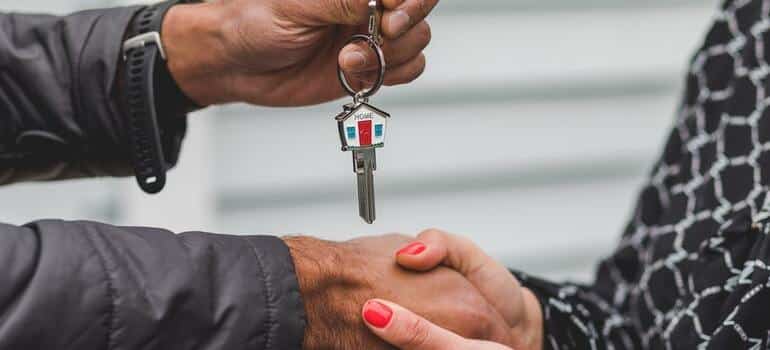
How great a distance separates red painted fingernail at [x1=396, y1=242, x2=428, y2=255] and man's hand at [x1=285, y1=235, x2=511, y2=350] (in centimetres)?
2

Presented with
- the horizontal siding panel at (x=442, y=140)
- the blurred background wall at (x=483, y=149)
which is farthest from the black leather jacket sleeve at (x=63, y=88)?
the horizontal siding panel at (x=442, y=140)

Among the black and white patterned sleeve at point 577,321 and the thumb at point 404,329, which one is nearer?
the thumb at point 404,329

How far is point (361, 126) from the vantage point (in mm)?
922

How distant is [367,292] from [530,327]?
0.93 feet

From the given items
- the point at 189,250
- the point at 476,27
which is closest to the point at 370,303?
the point at 189,250

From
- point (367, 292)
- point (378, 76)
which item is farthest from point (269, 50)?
point (367, 292)

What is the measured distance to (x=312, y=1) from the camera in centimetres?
104

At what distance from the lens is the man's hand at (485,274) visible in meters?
1.06

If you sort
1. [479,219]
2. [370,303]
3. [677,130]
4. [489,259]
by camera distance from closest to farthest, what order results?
[370,303]
[489,259]
[677,130]
[479,219]

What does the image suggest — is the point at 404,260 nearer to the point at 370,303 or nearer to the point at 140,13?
the point at 370,303

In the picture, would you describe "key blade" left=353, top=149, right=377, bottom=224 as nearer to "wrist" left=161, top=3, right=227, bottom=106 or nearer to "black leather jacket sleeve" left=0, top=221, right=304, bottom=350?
"black leather jacket sleeve" left=0, top=221, right=304, bottom=350

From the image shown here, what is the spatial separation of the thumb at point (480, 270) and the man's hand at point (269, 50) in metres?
0.20

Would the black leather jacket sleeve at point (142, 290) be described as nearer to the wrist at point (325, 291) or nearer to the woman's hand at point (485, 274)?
the wrist at point (325, 291)

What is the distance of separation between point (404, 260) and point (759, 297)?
0.40 metres
